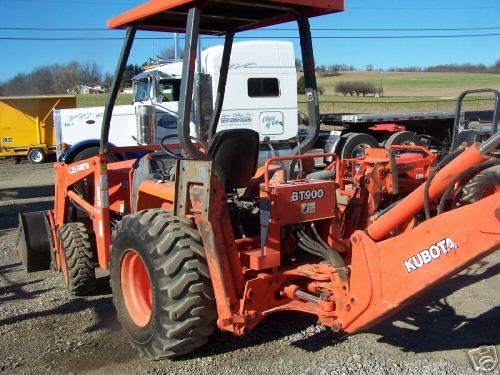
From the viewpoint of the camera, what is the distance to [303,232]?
3.78 m

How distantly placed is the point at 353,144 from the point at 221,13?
→ 9684 mm

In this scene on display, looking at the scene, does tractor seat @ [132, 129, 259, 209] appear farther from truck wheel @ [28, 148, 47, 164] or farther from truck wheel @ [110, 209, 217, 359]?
truck wheel @ [28, 148, 47, 164]

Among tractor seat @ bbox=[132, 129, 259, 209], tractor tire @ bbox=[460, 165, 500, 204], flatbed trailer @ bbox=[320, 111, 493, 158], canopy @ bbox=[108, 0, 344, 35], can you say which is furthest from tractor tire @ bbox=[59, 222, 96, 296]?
flatbed trailer @ bbox=[320, 111, 493, 158]

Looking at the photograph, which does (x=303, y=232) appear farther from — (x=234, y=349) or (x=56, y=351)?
(x=56, y=351)

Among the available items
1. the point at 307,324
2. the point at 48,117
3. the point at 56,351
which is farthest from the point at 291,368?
the point at 48,117

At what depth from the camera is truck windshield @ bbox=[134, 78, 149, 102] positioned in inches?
492

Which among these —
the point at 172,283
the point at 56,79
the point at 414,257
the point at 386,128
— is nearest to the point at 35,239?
the point at 172,283

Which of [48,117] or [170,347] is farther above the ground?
[48,117]

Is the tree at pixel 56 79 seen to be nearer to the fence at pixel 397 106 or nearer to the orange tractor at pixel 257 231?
the fence at pixel 397 106

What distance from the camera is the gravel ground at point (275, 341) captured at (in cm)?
357

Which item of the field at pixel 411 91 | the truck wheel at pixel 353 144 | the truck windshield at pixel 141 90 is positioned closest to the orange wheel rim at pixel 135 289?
the truck windshield at pixel 141 90

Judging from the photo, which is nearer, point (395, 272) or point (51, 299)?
point (395, 272)

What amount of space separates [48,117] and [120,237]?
15.7 meters

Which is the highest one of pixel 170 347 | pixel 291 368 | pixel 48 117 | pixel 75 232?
pixel 48 117
